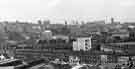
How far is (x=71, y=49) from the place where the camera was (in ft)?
28.6

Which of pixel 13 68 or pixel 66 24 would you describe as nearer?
pixel 13 68

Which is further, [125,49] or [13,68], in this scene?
[125,49]

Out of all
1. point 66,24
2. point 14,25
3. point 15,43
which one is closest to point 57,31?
point 66,24

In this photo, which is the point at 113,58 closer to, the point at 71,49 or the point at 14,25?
the point at 71,49

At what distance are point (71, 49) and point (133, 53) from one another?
2286 mm

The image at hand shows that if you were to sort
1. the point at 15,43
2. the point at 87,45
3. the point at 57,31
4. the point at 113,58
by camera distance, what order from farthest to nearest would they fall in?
the point at 57,31, the point at 15,43, the point at 87,45, the point at 113,58

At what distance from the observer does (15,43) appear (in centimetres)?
1019

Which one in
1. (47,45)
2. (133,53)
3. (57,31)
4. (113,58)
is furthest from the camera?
(57,31)

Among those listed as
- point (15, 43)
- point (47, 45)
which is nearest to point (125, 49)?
point (47, 45)

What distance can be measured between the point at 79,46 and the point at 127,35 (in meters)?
2.99

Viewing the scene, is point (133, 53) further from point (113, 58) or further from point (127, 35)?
point (127, 35)

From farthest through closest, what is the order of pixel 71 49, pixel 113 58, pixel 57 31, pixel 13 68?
pixel 57 31, pixel 71 49, pixel 113 58, pixel 13 68

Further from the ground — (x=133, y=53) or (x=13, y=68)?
(x=13, y=68)

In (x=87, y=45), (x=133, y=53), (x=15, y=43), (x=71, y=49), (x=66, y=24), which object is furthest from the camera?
(x=66, y=24)
